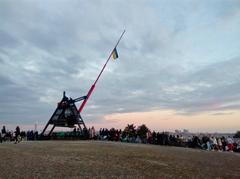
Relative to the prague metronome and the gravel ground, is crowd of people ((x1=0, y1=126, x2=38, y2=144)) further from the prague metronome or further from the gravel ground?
the gravel ground

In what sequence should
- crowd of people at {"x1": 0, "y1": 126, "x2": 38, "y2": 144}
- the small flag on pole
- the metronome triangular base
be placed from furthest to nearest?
the small flag on pole → the metronome triangular base → crowd of people at {"x1": 0, "y1": 126, "x2": 38, "y2": 144}

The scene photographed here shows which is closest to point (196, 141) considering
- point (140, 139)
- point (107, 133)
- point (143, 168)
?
point (140, 139)

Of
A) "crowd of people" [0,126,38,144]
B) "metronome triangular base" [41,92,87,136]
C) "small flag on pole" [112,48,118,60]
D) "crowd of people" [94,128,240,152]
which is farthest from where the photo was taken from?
"small flag on pole" [112,48,118,60]

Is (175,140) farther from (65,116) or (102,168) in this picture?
(102,168)

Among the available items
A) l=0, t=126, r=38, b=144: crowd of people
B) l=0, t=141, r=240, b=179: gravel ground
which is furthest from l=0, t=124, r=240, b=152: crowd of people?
l=0, t=141, r=240, b=179: gravel ground

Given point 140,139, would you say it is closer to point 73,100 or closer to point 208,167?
point 73,100

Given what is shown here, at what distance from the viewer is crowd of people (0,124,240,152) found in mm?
35500

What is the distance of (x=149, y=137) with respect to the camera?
3934cm

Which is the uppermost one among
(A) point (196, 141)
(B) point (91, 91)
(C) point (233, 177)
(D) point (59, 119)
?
(B) point (91, 91)

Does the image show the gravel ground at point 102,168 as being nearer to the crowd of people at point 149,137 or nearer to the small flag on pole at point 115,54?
the crowd of people at point 149,137

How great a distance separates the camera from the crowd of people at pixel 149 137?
35.5 m

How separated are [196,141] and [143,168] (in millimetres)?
22589

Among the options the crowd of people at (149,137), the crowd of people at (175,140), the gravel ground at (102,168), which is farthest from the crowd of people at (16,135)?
A: the gravel ground at (102,168)

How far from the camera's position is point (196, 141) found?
37.2 m
